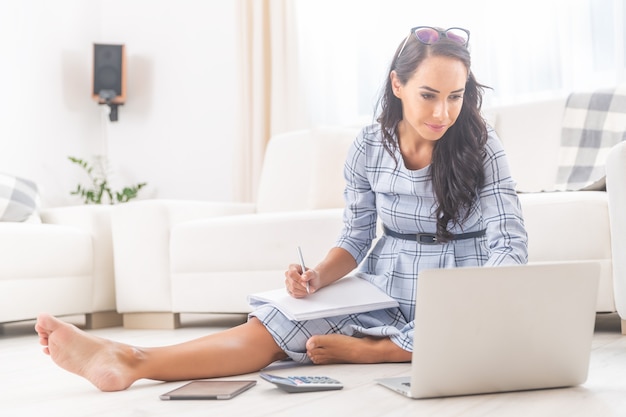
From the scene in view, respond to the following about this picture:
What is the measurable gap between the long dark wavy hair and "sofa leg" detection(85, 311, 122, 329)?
181cm

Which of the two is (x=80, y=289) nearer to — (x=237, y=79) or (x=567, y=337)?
(x=237, y=79)

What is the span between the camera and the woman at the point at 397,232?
150 centimetres

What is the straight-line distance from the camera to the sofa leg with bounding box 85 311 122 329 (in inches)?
121

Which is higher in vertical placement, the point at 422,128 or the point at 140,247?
the point at 422,128

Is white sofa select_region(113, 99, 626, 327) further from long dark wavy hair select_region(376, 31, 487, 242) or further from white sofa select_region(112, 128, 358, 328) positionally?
long dark wavy hair select_region(376, 31, 487, 242)

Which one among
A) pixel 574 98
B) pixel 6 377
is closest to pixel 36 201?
pixel 6 377

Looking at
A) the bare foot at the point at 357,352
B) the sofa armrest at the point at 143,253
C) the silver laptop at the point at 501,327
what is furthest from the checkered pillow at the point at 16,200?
the silver laptop at the point at 501,327

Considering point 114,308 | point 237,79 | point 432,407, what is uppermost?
point 237,79

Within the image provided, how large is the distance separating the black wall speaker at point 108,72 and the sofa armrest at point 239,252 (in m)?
1.95

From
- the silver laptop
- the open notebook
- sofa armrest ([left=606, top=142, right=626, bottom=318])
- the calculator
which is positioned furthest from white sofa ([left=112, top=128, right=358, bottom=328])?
the silver laptop

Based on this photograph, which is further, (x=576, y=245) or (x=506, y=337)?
(x=576, y=245)

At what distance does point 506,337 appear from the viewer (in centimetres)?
128

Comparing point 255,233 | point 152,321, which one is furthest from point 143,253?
point 255,233

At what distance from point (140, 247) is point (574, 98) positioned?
5.31 ft
